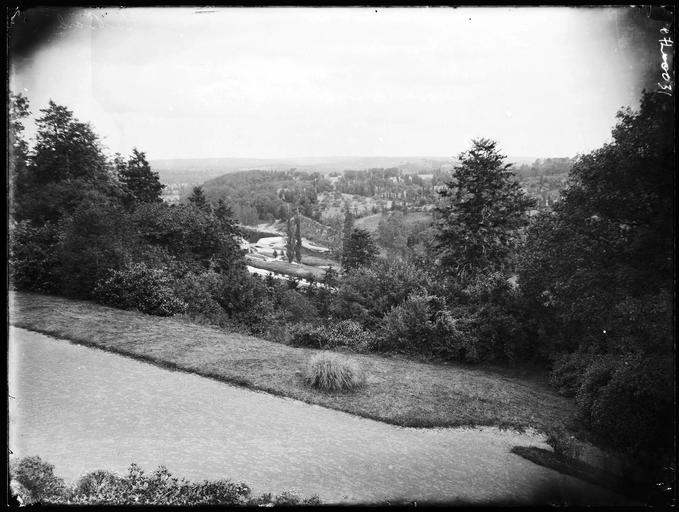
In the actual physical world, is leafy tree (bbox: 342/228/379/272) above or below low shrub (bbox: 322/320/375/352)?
above

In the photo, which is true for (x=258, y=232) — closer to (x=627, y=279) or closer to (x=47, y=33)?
(x=47, y=33)

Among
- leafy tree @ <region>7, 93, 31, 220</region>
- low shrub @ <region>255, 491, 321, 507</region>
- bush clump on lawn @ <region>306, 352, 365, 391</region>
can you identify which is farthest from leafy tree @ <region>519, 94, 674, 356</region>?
leafy tree @ <region>7, 93, 31, 220</region>

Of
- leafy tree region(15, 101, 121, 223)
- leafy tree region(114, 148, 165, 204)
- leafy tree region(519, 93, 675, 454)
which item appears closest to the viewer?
leafy tree region(519, 93, 675, 454)

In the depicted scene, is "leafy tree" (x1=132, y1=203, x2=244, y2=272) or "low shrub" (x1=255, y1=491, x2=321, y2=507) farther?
"leafy tree" (x1=132, y1=203, x2=244, y2=272)

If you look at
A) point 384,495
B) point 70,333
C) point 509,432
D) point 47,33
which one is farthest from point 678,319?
point 70,333

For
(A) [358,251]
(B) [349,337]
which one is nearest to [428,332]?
(B) [349,337]

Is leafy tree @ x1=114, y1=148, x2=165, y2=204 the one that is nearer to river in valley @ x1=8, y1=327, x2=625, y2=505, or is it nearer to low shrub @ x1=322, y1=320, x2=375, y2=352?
low shrub @ x1=322, y1=320, x2=375, y2=352
